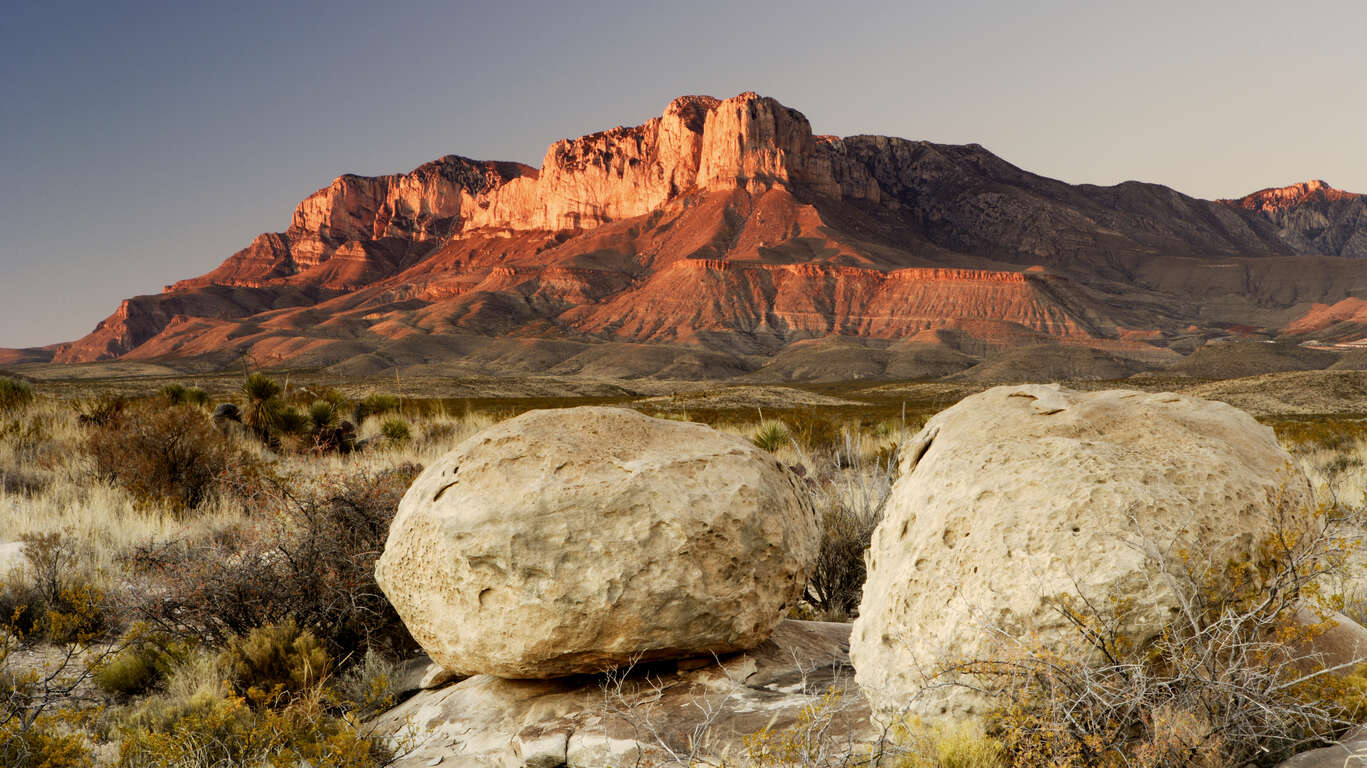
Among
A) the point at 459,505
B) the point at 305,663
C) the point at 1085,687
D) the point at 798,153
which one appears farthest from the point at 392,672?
the point at 798,153

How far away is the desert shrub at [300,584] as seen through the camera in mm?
5531

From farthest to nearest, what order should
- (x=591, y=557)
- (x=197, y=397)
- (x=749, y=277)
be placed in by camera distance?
(x=749, y=277) < (x=197, y=397) < (x=591, y=557)

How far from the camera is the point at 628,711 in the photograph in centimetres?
392

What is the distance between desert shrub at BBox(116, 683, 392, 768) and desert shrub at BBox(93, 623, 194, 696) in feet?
2.34

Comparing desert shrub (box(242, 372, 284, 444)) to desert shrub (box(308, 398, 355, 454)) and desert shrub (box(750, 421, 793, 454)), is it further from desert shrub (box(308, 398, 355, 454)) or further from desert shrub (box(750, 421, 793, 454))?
desert shrub (box(750, 421, 793, 454))

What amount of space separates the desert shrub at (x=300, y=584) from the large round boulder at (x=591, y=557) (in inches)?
49.5

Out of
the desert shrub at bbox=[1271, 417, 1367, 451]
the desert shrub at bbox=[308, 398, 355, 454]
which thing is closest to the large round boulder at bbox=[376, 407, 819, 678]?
the desert shrub at bbox=[308, 398, 355, 454]

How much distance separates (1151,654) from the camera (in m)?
2.97

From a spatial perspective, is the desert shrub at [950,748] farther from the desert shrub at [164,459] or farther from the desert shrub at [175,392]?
the desert shrub at [175,392]

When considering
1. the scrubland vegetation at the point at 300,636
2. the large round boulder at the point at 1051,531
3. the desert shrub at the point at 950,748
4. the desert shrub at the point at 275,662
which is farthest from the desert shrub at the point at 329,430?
the desert shrub at the point at 950,748

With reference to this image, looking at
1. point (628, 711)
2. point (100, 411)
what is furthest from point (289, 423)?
point (628, 711)

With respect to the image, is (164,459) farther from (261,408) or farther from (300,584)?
(300,584)

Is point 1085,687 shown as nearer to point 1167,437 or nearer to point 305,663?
point 1167,437

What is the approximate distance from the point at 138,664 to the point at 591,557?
10.8ft
